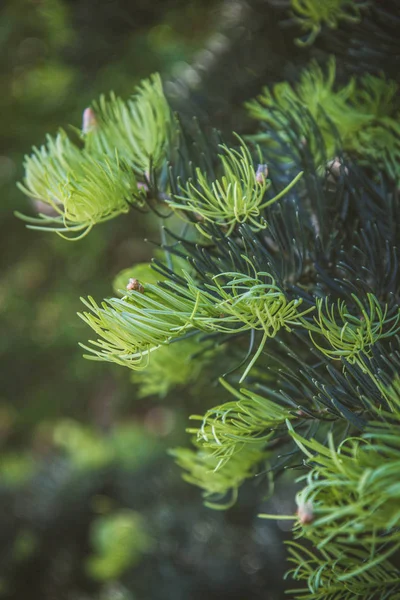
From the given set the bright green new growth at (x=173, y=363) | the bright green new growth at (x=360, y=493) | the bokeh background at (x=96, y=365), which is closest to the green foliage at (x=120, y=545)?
the bokeh background at (x=96, y=365)

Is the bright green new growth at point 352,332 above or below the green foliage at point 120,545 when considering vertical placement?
above

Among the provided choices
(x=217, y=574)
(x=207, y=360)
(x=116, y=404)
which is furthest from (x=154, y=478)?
(x=207, y=360)

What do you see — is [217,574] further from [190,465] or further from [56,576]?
[56,576]

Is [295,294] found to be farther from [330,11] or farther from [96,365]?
[96,365]

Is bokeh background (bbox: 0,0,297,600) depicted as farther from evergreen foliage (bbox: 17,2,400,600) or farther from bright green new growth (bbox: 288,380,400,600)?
bright green new growth (bbox: 288,380,400,600)

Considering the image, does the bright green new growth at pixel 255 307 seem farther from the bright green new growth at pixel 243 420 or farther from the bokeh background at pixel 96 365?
the bokeh background at pixel 96 365

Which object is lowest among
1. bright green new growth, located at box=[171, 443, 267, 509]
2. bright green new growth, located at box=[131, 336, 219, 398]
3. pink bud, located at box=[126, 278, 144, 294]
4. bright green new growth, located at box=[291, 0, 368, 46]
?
bright green new growth, located at box=[171, 443, 267, 509]

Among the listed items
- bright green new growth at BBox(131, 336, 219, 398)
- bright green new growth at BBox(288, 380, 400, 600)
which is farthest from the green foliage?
bright green new growth at BBox(288, 380, 400, 600)

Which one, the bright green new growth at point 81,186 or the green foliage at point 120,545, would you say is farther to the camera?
the green foliage at point 120,545
